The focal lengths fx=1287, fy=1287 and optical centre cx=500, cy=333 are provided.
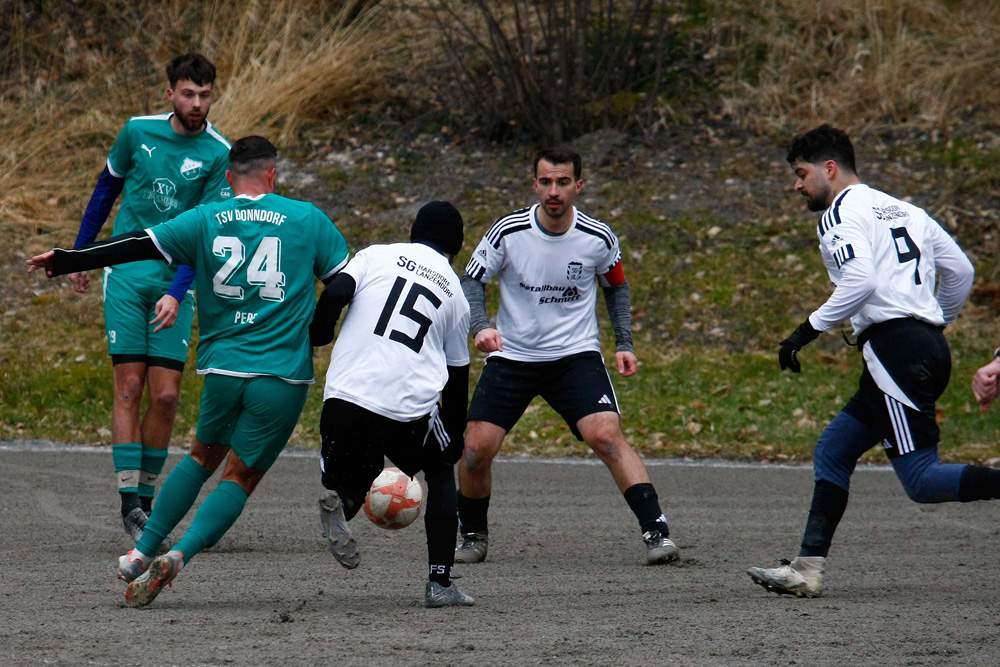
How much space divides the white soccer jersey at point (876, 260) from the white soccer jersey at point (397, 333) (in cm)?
162

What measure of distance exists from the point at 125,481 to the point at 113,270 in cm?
116

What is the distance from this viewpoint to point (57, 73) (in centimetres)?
1842

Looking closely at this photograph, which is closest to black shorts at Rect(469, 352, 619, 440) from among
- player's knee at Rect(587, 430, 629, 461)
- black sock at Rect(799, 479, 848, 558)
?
player's knee at Rect(587, 430, 629, 461)

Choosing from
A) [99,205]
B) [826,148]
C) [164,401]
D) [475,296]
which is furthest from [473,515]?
[99,205]

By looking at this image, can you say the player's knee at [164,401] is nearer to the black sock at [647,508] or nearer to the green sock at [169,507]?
the green sock at [169,507]

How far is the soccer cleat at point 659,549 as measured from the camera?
6414mm

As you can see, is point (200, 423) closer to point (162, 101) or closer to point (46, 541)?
point (46, 541)

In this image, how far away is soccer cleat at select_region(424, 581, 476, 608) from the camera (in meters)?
5.37

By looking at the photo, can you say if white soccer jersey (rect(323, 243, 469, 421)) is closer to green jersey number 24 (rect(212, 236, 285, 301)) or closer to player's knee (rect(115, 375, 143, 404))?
green jersey number 24 (rect(212, 236, 285, 301))

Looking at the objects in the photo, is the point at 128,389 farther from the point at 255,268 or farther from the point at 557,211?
the point at 557,211

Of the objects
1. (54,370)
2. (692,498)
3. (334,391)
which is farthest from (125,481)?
(54,370)

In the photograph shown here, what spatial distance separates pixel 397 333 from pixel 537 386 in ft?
5.76

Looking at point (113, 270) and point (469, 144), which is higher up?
point (113, 270)

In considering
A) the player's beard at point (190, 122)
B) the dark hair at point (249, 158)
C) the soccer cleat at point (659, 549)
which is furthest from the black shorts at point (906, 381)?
the player's beard at point (190, 122)
